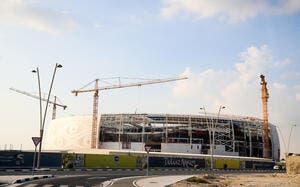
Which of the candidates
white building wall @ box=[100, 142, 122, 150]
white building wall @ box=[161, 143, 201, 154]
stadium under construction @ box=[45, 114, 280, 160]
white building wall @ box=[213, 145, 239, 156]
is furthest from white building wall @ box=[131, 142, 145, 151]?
white building wall @ box=[213, 145, 239, 156]

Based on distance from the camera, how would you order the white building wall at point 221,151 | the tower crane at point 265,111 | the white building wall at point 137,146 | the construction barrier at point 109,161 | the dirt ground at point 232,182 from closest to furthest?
the dirt ground at point 232,182
the construction barrier at point 109,161
the white building wall at point 137,146
the white building wall at point 221,151
the tower crane at point 265,111

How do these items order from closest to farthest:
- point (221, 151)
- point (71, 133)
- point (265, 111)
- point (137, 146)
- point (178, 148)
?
point (178, 148) < point (137, 146) < point (221, 151) < point (71, 133) < point (265, 111)

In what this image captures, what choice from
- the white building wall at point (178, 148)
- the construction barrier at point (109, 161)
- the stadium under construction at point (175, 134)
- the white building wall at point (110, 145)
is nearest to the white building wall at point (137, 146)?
the stadium under construction at point (175, 134)

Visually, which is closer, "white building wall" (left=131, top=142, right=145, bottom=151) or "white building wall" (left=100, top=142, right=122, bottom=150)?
"white building wall" (left=131, top=142, right=145, bottom=151)

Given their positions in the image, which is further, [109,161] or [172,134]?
[172,134]

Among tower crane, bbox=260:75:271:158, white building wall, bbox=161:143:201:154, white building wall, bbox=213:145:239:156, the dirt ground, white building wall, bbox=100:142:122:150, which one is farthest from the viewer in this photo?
tower crane, bbox=260:75:271:158

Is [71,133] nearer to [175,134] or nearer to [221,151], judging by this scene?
[175,134]

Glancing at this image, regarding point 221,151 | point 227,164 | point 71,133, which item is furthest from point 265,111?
point 71,133

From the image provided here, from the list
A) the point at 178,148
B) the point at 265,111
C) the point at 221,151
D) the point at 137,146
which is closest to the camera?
the point at 178,148

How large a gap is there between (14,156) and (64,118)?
99936 millimetres

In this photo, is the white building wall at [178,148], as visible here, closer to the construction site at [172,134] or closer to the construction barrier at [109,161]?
the construction site at [172,134]

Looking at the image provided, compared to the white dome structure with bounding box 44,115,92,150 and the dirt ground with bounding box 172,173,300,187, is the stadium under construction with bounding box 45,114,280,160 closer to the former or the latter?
the white dome structure with bounding box 44,115,92,150

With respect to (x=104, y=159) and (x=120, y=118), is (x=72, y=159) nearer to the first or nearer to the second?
(x=104, y=159)

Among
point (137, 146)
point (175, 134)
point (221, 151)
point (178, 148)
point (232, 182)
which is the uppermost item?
point (175, 134)
